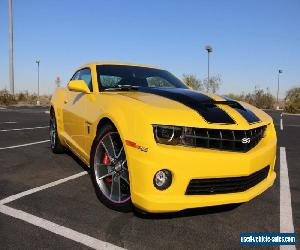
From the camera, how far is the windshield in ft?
15.9

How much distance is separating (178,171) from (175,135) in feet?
1.08

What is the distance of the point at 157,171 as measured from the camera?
3.13m

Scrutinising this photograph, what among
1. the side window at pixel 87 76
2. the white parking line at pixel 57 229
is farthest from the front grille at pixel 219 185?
the side window at pixel 87 76

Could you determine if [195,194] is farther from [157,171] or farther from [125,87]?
[125,87]

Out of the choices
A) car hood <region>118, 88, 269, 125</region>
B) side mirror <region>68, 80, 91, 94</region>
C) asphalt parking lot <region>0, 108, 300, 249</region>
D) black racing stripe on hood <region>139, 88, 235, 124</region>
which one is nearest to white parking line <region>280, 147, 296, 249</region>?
asphalt parking lot <region>0, 108, 300, 249</region>

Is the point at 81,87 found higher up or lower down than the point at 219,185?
higher up

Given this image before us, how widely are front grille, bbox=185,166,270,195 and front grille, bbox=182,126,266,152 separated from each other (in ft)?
0.87

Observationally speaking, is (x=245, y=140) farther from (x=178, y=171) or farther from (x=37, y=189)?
(x=37, y=189)

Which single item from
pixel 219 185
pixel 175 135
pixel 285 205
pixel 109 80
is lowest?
pixel 285 205

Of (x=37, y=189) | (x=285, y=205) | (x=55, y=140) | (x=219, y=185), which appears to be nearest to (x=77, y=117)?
(x=37, y=189)

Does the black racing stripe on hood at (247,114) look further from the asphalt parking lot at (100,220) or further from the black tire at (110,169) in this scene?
the black tire at (110,169)

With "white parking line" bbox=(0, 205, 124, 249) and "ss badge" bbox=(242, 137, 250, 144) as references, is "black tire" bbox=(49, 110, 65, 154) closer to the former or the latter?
"white parking line" bbox=(0, 205, 124, 249)

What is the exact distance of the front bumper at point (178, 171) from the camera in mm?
3135

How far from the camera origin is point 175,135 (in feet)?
10.9
